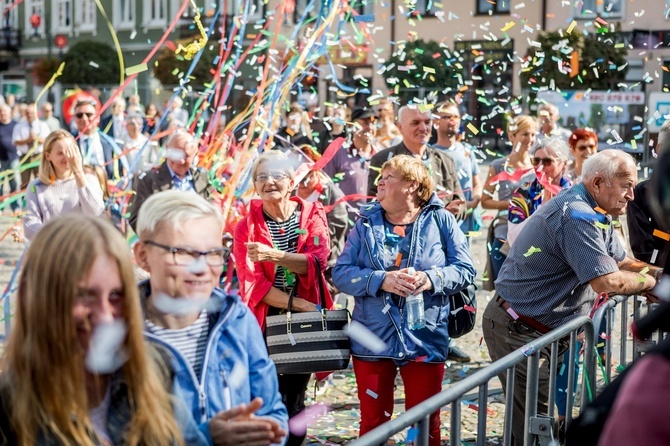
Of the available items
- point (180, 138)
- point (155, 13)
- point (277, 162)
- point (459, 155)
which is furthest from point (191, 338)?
point (155, 13)

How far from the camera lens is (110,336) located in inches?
92.3

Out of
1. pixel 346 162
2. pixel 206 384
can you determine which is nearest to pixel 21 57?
pixel 346 162

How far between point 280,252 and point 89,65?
100.0 ft

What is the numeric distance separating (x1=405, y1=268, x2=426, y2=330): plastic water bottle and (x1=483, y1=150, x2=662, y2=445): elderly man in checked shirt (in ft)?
1.39

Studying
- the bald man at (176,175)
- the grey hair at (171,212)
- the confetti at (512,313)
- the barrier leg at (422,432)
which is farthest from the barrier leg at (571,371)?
the bald man at (176,175)

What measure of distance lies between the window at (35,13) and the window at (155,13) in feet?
17.8

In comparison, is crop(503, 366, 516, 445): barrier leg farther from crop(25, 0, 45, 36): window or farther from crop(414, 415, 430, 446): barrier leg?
crop(25, 0, 45, 36): window

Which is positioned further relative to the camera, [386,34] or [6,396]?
[386,34]

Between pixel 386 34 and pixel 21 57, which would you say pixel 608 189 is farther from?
pixel 21 57

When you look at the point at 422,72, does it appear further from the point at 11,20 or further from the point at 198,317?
the point at 11,20

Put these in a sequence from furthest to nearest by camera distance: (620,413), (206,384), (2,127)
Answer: (2,127) < (206,384) < (620,413)

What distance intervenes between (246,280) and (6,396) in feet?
10.4

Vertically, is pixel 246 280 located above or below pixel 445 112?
below

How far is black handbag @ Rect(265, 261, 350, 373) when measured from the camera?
16.6ft
